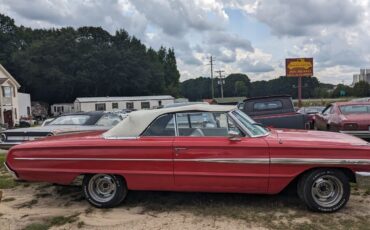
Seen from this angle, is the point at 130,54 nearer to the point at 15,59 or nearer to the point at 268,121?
the point at 15,59

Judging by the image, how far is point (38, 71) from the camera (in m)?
77.8

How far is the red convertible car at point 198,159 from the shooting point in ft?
17.9

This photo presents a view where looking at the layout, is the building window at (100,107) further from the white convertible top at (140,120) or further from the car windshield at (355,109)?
the white convertible top at (140,120)

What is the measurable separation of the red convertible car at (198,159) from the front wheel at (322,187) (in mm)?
13

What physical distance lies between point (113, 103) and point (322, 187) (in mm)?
71383

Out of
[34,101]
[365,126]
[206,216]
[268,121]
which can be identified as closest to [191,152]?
[206,216]

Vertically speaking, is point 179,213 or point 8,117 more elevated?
point 8,117

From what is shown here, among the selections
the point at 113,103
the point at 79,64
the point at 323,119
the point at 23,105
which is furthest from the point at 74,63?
the point at 323,119

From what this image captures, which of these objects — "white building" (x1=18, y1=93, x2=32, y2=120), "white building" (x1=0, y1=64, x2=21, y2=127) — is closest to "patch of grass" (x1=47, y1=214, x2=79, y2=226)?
"white building" (x1=0, y1=64, x2=21, y2=127)

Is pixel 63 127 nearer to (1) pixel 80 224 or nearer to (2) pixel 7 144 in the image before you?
(2) pixel 7 144

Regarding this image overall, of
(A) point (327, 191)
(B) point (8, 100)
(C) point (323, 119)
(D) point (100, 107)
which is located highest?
(B) point (8, 100)

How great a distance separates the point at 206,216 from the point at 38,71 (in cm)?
7867

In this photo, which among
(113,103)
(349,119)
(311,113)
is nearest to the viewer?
(349,119)

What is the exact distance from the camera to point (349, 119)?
11.7 m
